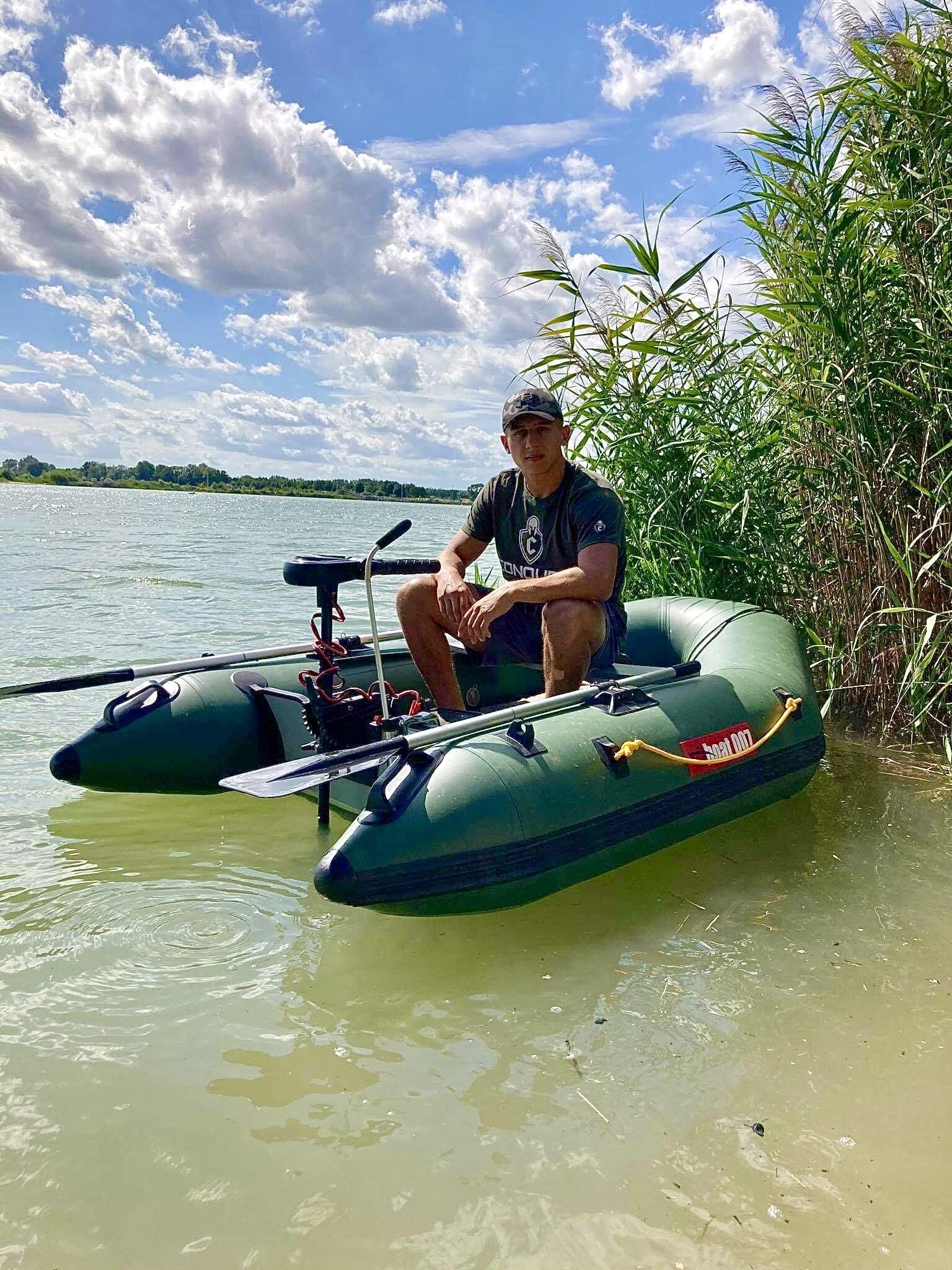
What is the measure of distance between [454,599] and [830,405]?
185cm

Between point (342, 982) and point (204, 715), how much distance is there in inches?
50.3

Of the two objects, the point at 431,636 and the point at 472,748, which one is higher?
the point at 431,636

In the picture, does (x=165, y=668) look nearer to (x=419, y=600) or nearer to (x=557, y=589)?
(x=419, y=600)

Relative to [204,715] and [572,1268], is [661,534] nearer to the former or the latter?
[204,715]

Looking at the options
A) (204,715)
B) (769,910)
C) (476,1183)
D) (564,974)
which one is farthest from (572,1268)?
(204,715)

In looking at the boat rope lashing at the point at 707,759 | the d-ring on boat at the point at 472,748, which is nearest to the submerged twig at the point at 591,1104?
the d-ring on boat at the point at 472,748

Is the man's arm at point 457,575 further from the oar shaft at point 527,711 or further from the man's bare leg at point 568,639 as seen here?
the oar shaft at point 527,711

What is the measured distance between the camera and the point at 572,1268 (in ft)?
4.62

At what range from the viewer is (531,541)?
3.38 meters

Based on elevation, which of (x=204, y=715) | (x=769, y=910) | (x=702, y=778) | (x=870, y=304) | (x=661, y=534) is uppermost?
(x=870, y=304)

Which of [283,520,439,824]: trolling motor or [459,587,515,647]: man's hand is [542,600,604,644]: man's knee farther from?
[283,520,439,824]: trolling motor

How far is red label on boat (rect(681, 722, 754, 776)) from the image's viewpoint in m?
2.88

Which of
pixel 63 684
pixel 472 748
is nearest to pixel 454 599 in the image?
pixel 472 748

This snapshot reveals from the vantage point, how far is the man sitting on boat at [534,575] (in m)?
2.99
